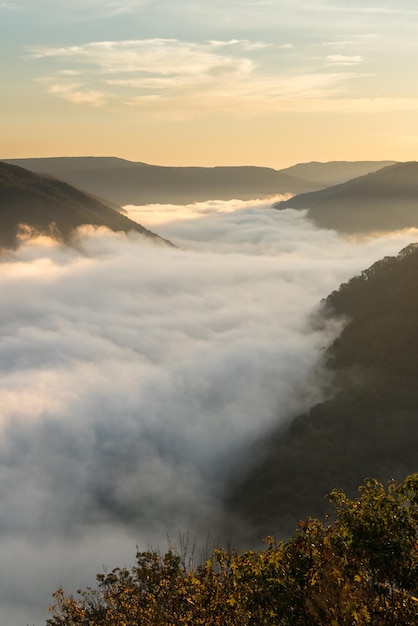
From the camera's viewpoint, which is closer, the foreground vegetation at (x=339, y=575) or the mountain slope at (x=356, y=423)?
the foreground vegetation at (x=339, y=575)

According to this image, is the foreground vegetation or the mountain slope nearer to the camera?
the foreground vegetation

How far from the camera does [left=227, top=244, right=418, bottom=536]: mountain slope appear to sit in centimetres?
Answer: 11750

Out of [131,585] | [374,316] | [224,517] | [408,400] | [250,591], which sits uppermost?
[374,316]

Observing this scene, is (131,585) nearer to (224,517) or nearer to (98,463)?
(224,517)

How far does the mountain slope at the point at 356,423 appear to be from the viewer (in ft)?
385

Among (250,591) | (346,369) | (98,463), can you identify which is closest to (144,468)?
(98,463)

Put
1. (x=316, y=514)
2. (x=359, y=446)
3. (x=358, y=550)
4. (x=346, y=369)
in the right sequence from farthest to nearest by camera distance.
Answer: (x=346, y=369), (x=359, y=446), (x=316, y=514), (x=358, y=550)

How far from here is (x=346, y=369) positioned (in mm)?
143625

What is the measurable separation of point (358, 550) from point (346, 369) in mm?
123829

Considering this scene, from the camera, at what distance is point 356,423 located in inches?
5079

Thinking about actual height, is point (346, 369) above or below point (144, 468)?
above

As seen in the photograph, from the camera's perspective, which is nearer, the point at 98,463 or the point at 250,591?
the point at 250,591

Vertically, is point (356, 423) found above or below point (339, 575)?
above

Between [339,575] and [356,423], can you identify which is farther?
[356,423]
